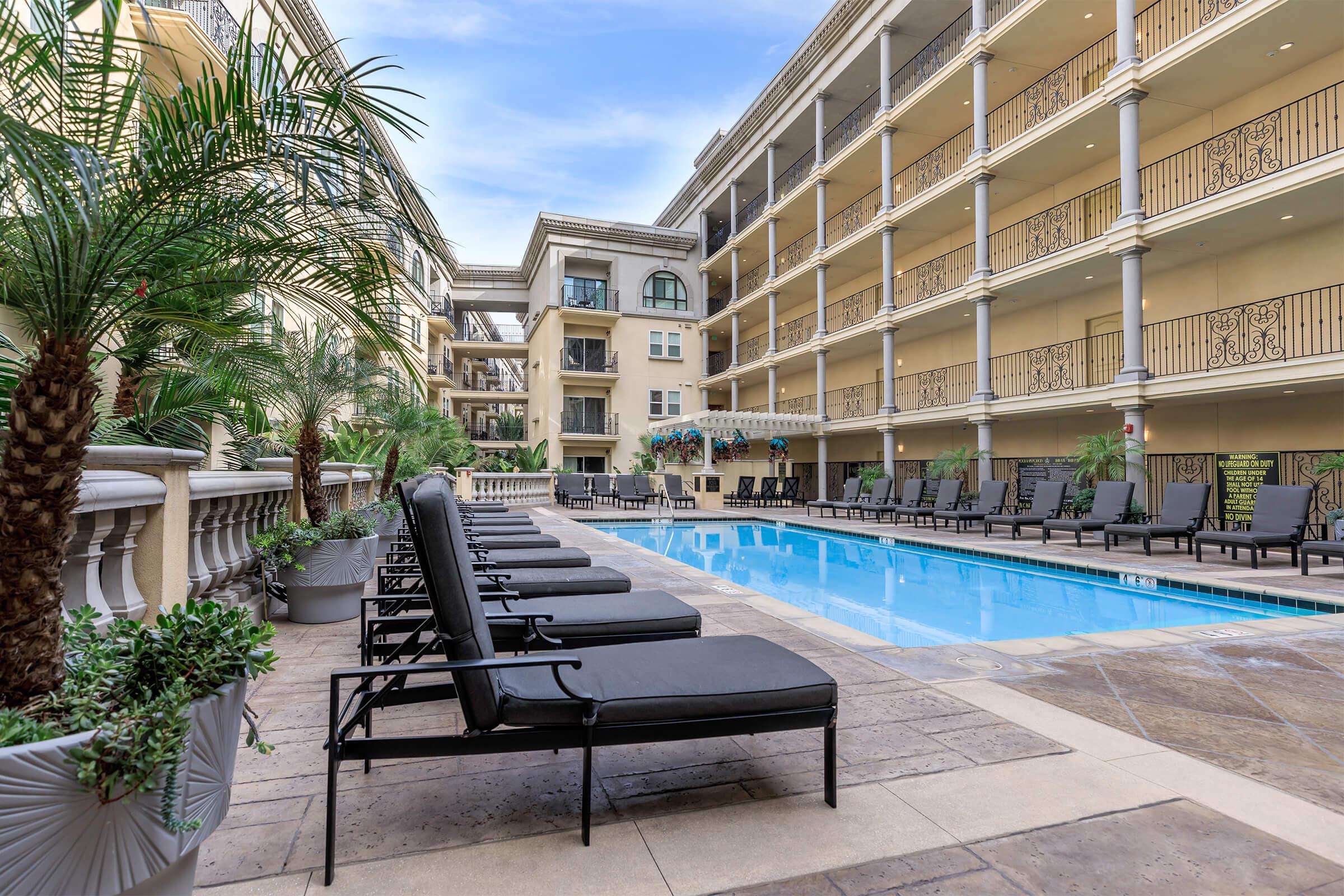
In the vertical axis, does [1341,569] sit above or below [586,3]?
below

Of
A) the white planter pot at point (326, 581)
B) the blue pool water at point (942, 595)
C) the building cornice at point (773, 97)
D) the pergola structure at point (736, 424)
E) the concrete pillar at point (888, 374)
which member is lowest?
the blue pool water at point (942, 595)

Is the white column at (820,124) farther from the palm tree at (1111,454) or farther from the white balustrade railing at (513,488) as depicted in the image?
the white balustrade railing at (513,488)

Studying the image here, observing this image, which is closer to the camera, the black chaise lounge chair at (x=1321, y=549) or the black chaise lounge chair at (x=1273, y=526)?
the black chaise lounge chair at (x=1321, y=549)

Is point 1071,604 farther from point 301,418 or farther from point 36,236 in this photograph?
point 36,236

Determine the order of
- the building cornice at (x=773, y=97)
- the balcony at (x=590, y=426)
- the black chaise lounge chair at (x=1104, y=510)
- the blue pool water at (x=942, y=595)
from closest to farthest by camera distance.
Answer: the blue pool water at (x=942, y=595), the black chaise lounge chair at (x=1104, y=510), the building cornice at (x=773, y=97), the balcony at (x=590, y=426)

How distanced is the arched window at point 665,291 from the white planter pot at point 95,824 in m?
28.9

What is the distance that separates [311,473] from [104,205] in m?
3.76

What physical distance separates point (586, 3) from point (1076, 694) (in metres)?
20.4

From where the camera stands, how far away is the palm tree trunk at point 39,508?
57.9 inches

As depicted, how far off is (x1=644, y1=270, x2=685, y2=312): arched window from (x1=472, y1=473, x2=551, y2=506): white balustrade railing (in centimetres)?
1106

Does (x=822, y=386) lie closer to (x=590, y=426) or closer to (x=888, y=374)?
(x=888, y=374)

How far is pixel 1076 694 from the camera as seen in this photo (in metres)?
3.33

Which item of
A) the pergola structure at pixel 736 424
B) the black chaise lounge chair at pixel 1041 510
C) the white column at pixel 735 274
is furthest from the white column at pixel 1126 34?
the white column at pixel 735 274

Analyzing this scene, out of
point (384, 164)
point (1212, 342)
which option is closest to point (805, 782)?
point (384, 164)
